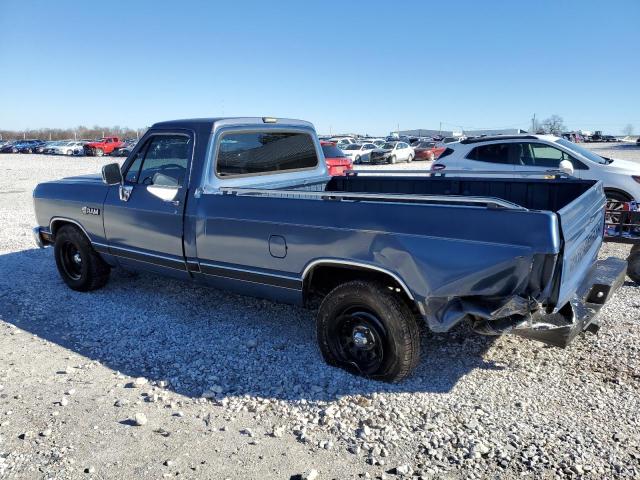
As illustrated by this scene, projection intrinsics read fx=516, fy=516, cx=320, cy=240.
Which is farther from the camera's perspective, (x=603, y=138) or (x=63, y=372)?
(x=603, y=138)

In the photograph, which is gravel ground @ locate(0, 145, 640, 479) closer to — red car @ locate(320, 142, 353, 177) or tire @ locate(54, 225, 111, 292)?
tire @ locate(54, 225, 111, 292)

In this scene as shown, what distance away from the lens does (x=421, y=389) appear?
3627 millimetres

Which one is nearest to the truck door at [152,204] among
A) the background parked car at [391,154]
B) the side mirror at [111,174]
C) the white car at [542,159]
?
the side mirror at [111,174]

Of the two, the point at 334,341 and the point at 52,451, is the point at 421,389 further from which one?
the point at 52,451

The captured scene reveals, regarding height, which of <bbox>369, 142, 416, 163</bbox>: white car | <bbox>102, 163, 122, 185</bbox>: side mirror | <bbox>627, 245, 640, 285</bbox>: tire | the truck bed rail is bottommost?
<bbox>369, 142, 416, 163</bbox>: white car

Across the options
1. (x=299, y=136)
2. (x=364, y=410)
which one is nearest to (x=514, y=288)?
(x=364, y=410)

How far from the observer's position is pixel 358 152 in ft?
112

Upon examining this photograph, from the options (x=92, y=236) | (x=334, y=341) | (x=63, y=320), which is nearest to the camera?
(x=334, y=341)

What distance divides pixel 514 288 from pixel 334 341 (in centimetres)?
143

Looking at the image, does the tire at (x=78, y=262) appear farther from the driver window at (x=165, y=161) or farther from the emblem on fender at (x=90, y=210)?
the driver window at (x=165, y=161)

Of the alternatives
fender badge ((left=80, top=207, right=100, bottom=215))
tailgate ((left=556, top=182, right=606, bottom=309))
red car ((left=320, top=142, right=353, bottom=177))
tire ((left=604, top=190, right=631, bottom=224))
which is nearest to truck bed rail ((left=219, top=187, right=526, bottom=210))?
tailgate ((left=556, top=182, right=606, bottom=309))

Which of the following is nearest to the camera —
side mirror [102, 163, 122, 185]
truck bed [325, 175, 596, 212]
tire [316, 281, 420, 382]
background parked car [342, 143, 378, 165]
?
tire [316, 281, 420, 382]

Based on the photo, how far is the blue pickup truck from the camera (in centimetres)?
304

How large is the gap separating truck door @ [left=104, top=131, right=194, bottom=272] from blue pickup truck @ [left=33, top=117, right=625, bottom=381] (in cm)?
2
